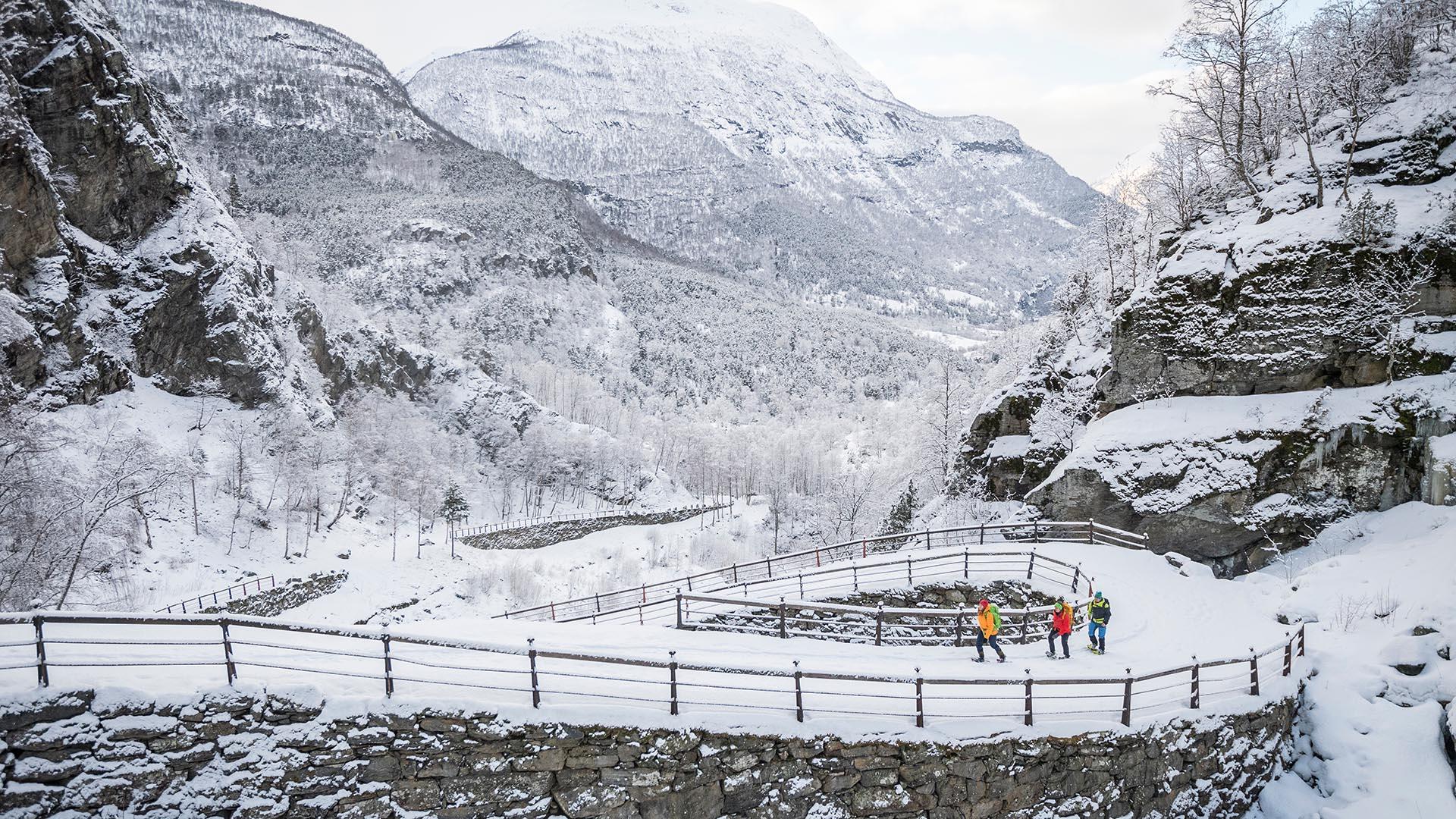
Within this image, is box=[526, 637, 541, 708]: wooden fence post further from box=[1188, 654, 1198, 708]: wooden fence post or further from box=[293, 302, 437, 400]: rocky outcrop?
box=[293, 302, 437, 400]: rocky outcrop

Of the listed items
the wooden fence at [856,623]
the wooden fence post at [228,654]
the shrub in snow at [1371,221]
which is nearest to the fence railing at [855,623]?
the wooden fence at [856,623]

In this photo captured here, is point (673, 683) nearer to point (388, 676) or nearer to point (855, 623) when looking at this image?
point (388, 676)

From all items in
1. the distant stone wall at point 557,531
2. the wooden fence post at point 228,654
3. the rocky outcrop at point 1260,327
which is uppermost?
the rocky outcrop at point 1260,327

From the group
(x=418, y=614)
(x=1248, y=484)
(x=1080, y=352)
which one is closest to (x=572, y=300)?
(x=418, y=614)

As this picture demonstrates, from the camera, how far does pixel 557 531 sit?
73.9 meters

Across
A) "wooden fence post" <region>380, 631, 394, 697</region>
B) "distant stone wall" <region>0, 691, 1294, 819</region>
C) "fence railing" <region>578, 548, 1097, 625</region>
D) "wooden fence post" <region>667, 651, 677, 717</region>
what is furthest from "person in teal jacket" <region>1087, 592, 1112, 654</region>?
"wooden fence post" <region>380, 631, 394, 697</region>

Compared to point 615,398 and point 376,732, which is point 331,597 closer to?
point 376,732

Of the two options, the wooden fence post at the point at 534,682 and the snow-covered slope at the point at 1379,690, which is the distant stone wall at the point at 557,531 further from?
the snow-covered slope at the point at 1379,690

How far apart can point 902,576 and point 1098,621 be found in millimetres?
5416

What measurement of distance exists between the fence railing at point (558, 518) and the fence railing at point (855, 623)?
56.8 metres

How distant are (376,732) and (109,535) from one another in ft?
120

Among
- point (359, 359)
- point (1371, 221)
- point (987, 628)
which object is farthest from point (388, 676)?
point (359, 359)

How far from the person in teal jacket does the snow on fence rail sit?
1.51m

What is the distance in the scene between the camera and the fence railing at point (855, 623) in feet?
50.5
